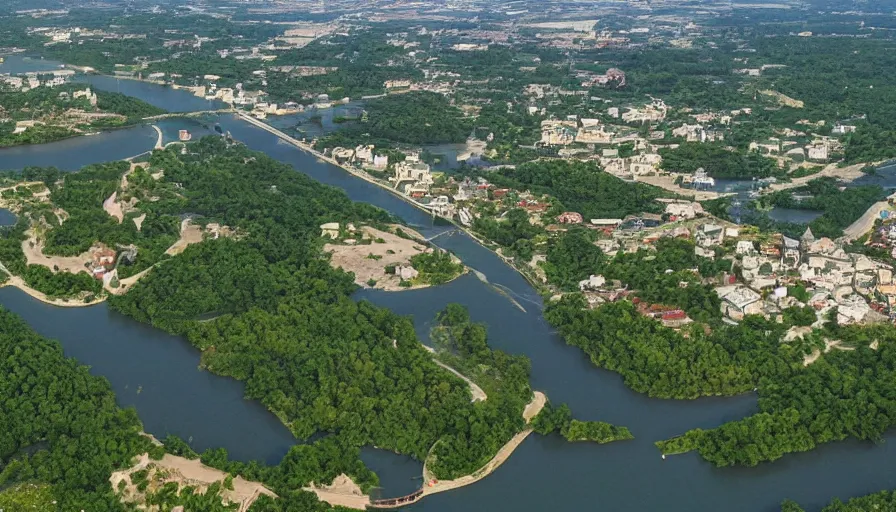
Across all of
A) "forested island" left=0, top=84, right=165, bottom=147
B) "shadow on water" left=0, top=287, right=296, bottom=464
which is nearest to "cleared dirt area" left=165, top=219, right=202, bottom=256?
"shadow on water" left=0, top=287, right=296, bottom=464

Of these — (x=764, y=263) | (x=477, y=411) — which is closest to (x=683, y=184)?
(x=764, y=263)

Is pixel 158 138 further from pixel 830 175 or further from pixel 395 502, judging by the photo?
pixel 395 502

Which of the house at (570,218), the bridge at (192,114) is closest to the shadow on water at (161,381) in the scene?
the house at (570,218)

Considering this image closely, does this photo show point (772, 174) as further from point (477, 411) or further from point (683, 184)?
point (477, 411)

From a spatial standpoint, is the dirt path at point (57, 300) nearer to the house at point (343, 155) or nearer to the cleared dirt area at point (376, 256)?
the cleared dirt area at point (376, 256)

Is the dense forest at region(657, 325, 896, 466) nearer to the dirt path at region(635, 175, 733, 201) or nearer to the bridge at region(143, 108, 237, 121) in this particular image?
the dirt path at region(635, 175, 733, 201)
